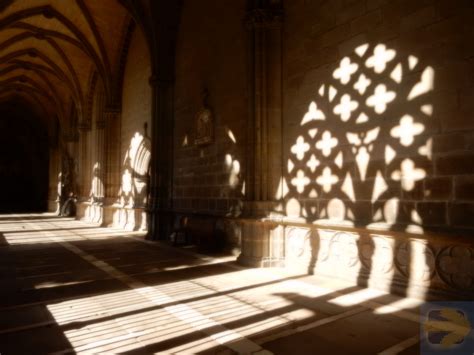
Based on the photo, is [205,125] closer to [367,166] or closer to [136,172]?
[367,166]

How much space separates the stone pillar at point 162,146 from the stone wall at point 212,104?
234 mm

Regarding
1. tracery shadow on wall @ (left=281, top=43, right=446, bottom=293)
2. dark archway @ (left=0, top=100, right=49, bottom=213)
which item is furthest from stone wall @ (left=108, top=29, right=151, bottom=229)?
dark archway @ (left=0, top=100, right=49, bottom=213)

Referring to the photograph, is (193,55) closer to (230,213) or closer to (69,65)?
(230,213)

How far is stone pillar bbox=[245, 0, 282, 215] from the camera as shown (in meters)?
5.96

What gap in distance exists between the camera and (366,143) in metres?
4.67

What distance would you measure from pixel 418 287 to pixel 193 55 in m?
7.23

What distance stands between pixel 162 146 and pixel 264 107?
4.63 m

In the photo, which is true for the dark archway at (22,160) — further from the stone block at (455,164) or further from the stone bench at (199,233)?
the stone block at (455,164)

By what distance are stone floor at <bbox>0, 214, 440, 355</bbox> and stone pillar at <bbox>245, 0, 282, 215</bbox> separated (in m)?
1.32

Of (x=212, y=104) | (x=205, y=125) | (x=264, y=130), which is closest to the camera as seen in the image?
(x=264, y=130)

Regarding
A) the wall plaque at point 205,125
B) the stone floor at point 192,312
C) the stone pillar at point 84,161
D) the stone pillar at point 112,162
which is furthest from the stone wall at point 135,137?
the stone floor at point 192,312

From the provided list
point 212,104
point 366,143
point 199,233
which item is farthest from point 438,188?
point 212,104

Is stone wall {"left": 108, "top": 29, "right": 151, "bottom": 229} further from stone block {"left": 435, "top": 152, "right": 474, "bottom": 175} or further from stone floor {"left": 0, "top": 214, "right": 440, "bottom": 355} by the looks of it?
stone block {"left": 435, "top": 152, "right": 474, "bottom": 175}

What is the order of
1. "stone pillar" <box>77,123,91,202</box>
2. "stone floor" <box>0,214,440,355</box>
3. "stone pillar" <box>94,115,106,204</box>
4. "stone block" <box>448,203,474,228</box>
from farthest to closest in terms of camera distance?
"stone pillar" <box>77,123,91,202</box>, "stone pillar" <box>94,115,106,204</box>, "stone block" <box>448,203,474,228</box>, "stone floor" <box>0,214,440,355</box>
